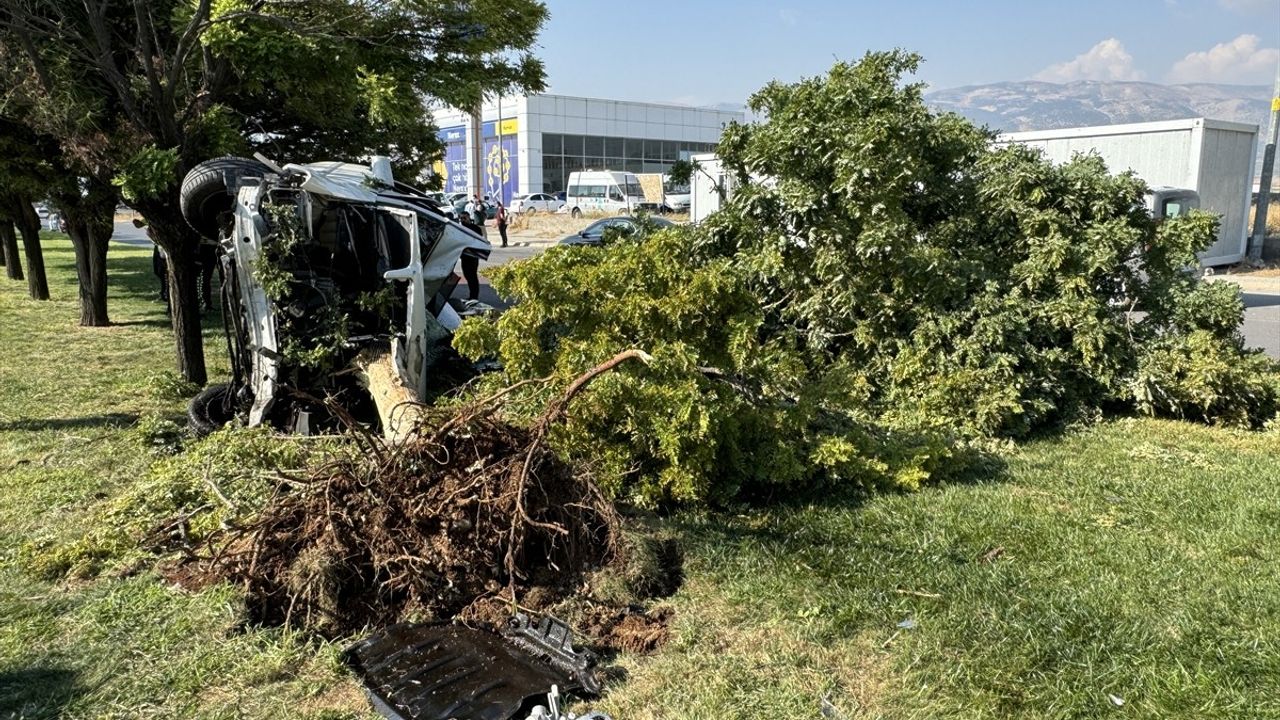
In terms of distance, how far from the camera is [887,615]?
401 cm

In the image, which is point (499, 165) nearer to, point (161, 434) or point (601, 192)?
point (601, 192)

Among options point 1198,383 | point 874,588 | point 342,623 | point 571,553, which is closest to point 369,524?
point 342,623

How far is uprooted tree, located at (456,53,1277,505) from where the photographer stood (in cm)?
559

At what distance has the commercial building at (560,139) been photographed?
58000 millimetres

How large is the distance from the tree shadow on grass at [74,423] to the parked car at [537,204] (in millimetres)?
39035

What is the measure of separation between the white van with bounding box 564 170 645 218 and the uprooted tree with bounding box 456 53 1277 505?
3607 centimetres

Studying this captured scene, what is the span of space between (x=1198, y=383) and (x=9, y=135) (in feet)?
37.7

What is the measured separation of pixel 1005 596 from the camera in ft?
13.6

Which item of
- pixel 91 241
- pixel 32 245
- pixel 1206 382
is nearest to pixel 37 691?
pixel 1206 382

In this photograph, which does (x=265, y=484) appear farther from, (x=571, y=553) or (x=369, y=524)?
(x=571, y=553)

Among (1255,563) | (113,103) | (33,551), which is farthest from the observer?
(113,103)

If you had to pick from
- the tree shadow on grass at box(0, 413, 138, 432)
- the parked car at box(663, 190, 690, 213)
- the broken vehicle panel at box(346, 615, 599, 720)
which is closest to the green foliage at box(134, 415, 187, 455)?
the tree shadow on grass at box(0, 413, 138, 432)

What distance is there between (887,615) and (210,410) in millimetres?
6026

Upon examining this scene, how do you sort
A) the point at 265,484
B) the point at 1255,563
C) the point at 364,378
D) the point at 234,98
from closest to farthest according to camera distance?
the point at 1255,563, the point at 265,484, the point at 364,378, the point at 234,98
